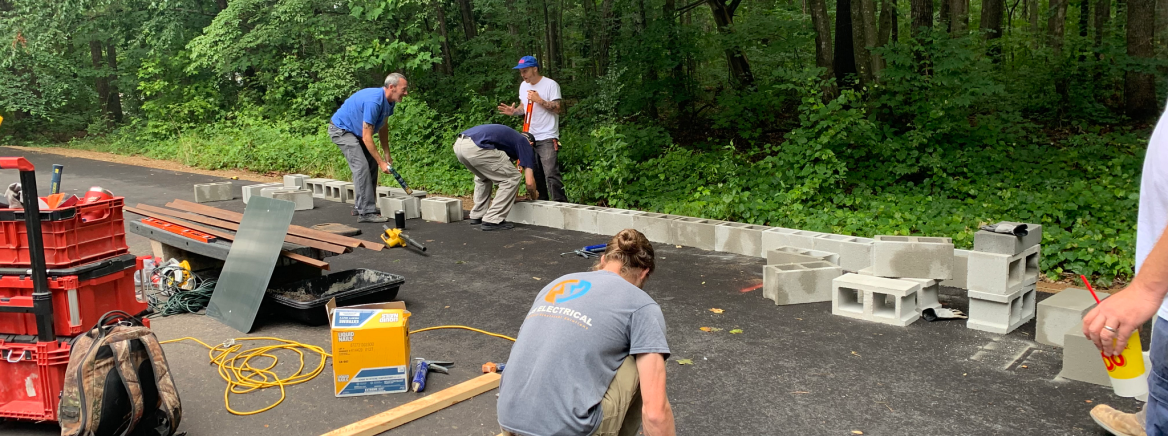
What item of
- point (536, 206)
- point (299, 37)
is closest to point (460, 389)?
point (536, 206)

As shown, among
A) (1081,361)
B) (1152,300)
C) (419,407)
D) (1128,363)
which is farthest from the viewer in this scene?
(1081,361)

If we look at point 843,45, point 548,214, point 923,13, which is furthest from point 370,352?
point 923,13

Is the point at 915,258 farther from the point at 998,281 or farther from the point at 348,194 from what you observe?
the point at 348,194

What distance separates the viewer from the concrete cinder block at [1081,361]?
14.1ft

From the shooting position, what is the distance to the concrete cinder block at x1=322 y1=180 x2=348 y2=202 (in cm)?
1140

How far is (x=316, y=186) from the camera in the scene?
467 inches

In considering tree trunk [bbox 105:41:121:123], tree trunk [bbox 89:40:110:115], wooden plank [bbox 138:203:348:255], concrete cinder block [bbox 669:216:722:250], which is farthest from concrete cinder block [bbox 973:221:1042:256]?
tree trunk [bbox 89:40:110:115]

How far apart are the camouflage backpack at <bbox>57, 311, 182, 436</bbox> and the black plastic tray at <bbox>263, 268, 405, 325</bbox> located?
1774 millimetres

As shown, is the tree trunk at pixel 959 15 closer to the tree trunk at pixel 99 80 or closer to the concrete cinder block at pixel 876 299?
the concrete cinder block at pixel 876 299

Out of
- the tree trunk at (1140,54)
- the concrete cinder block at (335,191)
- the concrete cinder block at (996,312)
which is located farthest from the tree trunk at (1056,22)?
the concrete cinder block at (335,191)

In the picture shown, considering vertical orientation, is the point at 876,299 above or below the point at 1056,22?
below

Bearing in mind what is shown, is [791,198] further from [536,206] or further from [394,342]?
[394,342]

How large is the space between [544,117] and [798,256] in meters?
4.16

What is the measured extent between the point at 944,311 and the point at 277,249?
15.0ft
